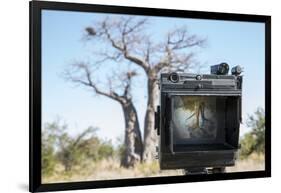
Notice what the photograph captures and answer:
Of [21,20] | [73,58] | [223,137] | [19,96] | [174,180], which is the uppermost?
[21,20]

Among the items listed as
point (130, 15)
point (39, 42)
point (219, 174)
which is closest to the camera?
point (39, 42)

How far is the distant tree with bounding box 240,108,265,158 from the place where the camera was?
3914 mm

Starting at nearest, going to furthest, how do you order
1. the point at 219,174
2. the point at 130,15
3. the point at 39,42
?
the point at 39,42
the point at 130,15
the point at 219,174

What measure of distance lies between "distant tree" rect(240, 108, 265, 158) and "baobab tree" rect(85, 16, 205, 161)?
679 mm

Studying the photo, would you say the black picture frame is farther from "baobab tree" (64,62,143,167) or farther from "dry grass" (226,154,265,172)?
"baobab tree" (64,62,143,167)

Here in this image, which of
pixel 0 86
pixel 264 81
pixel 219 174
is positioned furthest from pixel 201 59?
pixel 0 86

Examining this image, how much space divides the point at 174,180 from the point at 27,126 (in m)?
1.13

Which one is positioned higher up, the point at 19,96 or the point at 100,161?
the point at 19,96

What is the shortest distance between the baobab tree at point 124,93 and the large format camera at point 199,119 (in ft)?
0.56

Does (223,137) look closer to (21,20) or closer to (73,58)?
(73,58)

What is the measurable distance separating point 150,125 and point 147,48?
558 mm

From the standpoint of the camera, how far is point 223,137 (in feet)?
12.6

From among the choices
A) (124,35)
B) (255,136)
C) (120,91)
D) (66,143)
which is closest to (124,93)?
(120,91)

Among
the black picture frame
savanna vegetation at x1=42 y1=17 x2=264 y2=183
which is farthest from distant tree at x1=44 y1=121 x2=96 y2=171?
the black picture frame
